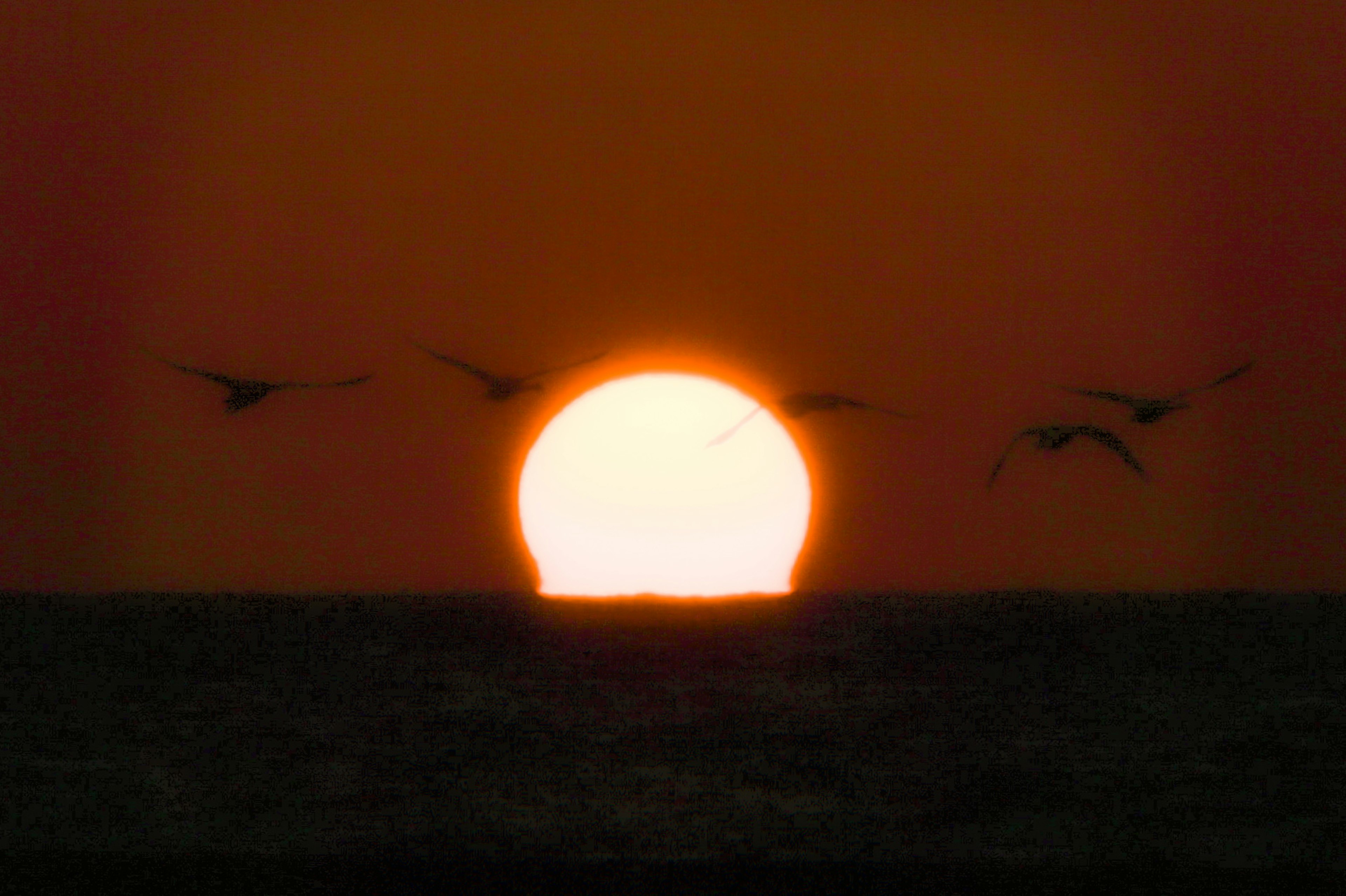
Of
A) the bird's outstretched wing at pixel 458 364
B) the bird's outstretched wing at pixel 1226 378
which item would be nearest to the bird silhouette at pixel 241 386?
the bird's outstretched wing at pixel 458 364

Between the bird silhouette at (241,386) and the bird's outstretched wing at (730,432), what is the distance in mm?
564

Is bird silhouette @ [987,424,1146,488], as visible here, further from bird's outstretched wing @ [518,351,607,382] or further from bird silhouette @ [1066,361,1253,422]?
bird's outstretched wing @ [518,351,607,382]

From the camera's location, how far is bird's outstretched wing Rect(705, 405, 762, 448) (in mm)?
1442

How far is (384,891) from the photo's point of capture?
1025 mm

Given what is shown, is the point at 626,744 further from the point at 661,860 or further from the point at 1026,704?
the point at 1026,704

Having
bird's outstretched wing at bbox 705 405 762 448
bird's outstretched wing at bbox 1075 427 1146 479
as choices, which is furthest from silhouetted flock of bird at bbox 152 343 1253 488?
bird's outstretched wing at bbox 705 405 762 448

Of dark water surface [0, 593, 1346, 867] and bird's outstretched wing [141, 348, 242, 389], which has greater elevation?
bird's outstretched wing [141, 348, 242, 389]

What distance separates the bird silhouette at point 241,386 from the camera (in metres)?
1.40

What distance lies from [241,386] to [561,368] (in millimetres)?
469

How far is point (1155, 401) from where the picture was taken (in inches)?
54.6

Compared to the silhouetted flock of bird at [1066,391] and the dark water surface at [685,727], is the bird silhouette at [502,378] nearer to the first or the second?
the silhouetted flock of bird at [1066,391]

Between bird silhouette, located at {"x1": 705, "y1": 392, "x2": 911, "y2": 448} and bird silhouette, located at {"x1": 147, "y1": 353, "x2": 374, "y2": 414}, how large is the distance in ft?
2.13

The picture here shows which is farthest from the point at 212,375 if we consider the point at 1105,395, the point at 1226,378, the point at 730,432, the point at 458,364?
the point at 1226,378

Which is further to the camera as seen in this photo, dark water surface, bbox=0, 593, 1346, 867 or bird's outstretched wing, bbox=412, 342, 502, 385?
bird's outstretched wing, bbox=412, 342, 502, 385
